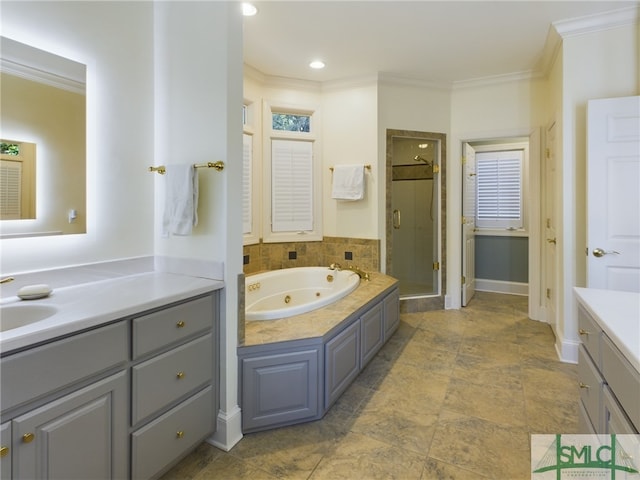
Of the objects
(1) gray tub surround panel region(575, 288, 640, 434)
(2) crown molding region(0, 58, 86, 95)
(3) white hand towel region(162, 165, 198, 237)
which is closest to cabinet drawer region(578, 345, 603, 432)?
(1) gray tub surround panel region(575, 288, 640, 434)

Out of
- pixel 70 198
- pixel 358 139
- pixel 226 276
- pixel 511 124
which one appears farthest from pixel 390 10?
pixel 70 198

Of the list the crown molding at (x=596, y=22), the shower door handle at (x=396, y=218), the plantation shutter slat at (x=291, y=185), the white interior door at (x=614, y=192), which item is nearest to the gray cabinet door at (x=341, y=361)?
the plantation shutter slat at (x=291, y=185)

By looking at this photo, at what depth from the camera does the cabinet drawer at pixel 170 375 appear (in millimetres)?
1377

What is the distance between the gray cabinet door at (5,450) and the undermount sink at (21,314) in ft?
1.43

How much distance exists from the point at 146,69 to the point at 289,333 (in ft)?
5.57

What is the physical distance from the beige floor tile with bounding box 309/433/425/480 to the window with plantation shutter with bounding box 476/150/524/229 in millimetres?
4267

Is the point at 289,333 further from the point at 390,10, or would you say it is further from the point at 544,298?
the point at 544,298

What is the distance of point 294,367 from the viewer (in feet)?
6.27

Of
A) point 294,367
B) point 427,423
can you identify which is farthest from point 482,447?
point 294,367

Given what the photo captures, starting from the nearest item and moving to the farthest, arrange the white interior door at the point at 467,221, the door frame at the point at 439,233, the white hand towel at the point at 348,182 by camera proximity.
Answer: the white hand towel at the point at 348,182
the door frame at the point at 439,233
the white interior door at the point at 467,221

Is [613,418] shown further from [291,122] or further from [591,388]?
[291,122]

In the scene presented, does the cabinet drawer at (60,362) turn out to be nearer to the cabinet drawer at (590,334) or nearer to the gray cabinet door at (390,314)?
the cabinet drawer at (590,334)

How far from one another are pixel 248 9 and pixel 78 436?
8.78ft

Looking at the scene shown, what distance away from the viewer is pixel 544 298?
373cm
